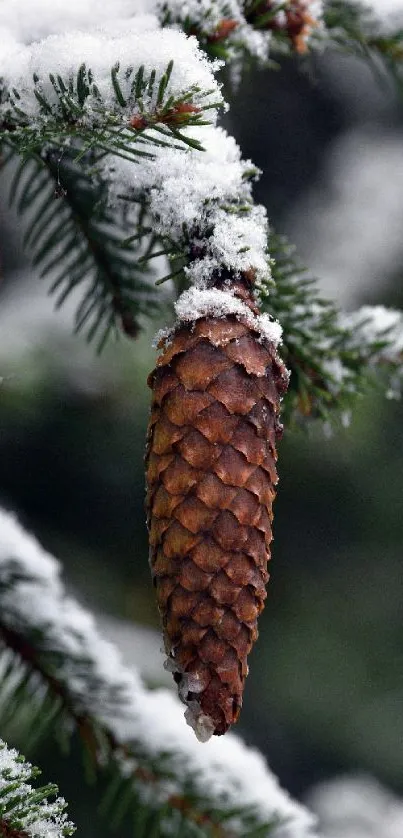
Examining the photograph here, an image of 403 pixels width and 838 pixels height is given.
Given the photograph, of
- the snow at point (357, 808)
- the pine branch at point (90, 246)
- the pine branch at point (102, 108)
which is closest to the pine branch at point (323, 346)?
the pine branch at point (90, 246)

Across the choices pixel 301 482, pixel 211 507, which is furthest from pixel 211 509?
pixel 301 482

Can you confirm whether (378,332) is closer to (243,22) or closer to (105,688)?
(243,22)

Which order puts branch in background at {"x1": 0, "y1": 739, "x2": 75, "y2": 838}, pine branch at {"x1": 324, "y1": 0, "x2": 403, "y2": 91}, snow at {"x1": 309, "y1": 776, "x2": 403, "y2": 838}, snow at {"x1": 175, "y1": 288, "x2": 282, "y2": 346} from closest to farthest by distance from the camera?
branch in background at {"x1": 0, "y1": 739, "x2": 75, "y2": 838} < snow at {"x1": 175, "y1": 288, "x2": 282, "y2": 346} < pine branch at {"x1": 324, "y1": 0, "x2": 403, "y2": 91} < snow at {"x1": 309, "y1": 776, "x2": 403, "y2": 838}

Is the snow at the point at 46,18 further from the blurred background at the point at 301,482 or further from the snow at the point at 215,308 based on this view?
the blurred background at the point at 301,482

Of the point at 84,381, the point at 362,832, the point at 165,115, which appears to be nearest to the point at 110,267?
the point at 165,115

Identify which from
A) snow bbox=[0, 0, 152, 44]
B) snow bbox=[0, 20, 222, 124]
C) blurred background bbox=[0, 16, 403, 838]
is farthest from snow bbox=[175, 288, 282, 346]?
blurred background bbox=[0, 16, 403, 838]

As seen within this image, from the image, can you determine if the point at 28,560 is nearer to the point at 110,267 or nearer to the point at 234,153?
the point at 110,267

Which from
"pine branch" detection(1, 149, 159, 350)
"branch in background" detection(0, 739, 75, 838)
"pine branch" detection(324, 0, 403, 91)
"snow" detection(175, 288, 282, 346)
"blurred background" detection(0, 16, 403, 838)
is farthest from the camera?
"blurred background" detection(0, 16, 403, 838)

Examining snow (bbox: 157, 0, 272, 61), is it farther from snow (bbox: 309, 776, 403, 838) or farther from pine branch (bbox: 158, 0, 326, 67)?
snow (bbox: 309, 776, 403, 838)
